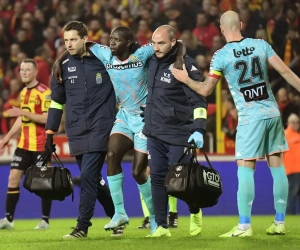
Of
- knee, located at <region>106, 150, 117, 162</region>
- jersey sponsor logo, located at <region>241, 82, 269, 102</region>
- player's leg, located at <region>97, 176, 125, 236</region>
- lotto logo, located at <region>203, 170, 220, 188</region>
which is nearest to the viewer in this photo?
lotto logo, located at <region>203, 170, 220, 188</region>

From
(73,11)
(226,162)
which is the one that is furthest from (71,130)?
(73,11)

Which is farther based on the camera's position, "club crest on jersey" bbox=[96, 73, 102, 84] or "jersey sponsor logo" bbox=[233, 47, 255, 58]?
"club crest on jersey" bbox=[96, 73, 102, 84]

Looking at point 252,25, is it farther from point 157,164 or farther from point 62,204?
point 157,164

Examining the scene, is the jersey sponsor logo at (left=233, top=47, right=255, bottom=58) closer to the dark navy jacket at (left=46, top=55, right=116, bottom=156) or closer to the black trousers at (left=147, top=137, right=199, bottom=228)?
the black trousers at (left=147, top=137, right=199, bottom=228)

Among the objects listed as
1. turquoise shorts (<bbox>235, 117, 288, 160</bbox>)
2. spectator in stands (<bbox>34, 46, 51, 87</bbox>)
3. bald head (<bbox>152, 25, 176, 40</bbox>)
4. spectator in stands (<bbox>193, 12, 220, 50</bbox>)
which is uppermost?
spectator in stands (<bbox>193, 12, 220, 50</bbox>)

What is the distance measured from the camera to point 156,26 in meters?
16.1

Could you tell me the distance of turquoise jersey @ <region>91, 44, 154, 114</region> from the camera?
A: 25.0 ft

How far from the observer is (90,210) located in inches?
293

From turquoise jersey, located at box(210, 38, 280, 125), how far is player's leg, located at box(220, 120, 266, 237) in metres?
0.10

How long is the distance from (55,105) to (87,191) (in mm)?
1014

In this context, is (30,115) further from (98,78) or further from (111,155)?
(111,155)

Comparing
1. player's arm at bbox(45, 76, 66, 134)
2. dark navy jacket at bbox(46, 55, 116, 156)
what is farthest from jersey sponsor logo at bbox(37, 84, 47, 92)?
dark navy jacket at bbox(46, 55, 116, 156)

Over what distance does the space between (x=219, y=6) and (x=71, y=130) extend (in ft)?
29.0

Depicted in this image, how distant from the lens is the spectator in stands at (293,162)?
13.6 metres
